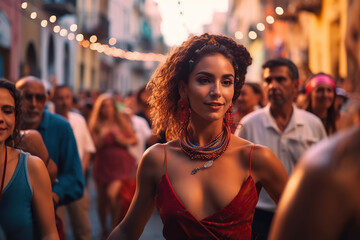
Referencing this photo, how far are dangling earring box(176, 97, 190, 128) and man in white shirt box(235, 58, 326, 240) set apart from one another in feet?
5.66

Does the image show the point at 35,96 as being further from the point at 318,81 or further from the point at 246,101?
the point at 246,101

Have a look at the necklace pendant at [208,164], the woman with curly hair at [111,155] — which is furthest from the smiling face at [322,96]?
the necklace pendant at [208,164]

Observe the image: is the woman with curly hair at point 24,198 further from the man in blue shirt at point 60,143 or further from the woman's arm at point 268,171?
the man in blue shirt at point 60,143

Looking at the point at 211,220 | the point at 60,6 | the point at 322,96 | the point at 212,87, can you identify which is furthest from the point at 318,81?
the point at 60,6

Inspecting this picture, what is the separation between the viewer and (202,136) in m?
3.21

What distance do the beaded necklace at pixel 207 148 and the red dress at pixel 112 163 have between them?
6230mm

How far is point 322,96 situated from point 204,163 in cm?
367

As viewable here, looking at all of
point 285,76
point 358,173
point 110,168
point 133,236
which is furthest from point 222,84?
point 110,168

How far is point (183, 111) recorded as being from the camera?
11.0ft

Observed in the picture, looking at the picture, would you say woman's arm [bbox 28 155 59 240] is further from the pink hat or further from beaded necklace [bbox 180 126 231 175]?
the pink hat

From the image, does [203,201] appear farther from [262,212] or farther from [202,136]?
[262,212]

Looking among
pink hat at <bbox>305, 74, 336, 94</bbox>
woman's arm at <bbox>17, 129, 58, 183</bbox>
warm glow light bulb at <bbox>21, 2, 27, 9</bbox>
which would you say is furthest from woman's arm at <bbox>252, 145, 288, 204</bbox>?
pink hat at <bbox>305, 74, 336, 94</bbox>

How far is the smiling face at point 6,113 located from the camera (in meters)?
3.45

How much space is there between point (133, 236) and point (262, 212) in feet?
5.55
